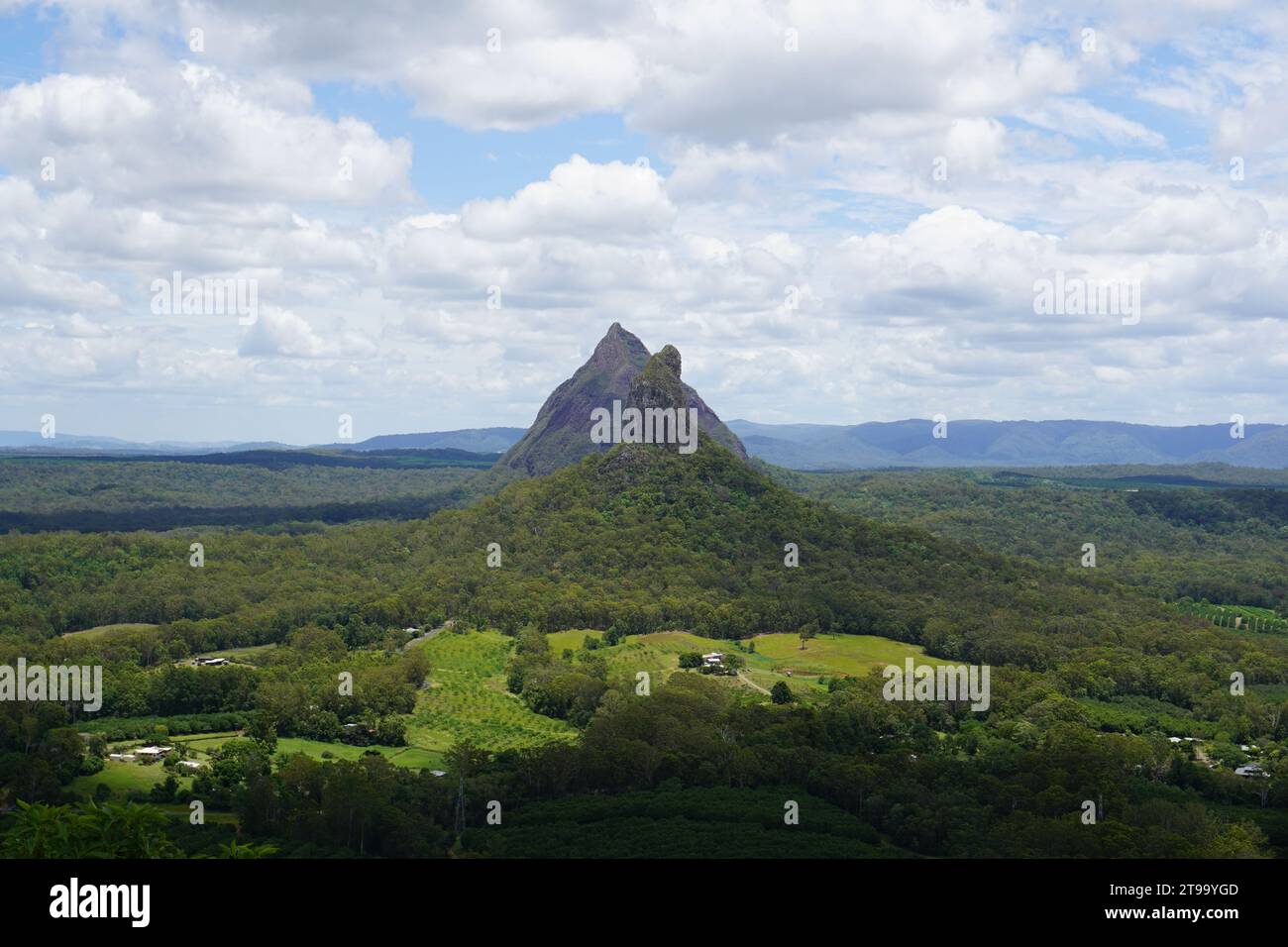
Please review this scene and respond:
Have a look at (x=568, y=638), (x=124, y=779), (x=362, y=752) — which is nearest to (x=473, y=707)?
(x=362, y=752)

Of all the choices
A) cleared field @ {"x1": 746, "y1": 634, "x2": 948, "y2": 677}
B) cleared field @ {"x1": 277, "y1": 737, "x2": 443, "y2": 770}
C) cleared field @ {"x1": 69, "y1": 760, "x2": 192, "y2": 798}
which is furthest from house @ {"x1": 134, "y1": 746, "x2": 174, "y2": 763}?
cleared field @ {"x1": 746, "y1": 634, "x2": 948, "y2": 677}

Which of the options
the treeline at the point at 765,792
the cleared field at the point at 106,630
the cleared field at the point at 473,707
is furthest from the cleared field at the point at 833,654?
the cleared field at the point at 106,630

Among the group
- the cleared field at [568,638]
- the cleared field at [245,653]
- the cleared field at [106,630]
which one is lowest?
the cleared field at [245,653]

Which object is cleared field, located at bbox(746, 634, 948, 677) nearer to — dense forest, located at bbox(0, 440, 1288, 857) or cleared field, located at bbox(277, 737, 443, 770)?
dense forest, located at bbox(0, 440, 1288, 857)

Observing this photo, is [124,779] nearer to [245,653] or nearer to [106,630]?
[245,653]

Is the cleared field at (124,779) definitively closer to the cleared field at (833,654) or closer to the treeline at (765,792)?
the treeline at (765,792)
